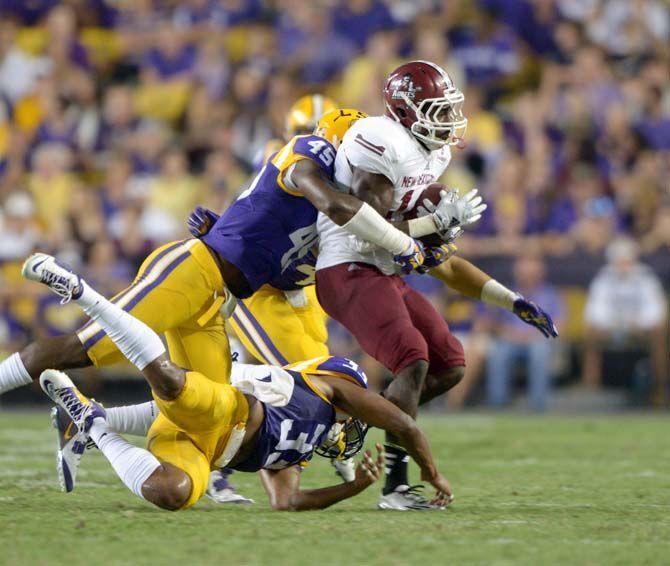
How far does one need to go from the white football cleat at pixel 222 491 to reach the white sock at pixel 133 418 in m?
0.31

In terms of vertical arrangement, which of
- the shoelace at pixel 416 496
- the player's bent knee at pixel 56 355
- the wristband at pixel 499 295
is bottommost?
the shoelace at pixel 416 496

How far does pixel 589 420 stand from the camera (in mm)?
9094

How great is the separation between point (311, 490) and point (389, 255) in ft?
3.20

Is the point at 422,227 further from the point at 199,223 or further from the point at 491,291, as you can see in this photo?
the point at 199,223

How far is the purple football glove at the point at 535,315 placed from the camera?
5.47 metres

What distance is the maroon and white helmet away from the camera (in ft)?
16.4

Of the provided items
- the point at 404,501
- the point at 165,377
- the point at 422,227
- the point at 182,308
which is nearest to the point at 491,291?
the point at 422,227

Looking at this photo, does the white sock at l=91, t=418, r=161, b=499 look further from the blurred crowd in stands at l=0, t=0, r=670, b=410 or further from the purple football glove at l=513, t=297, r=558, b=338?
the blurred crowd in stands at l=0, t=0, r=670, b=410

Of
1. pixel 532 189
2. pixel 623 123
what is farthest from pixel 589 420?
pixel 623 123

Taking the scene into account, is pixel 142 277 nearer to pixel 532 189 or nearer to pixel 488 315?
pixel 488 315

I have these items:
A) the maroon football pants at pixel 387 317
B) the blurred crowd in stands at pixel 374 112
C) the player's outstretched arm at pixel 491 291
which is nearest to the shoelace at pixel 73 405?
the maroon football pants at pixel 387 317

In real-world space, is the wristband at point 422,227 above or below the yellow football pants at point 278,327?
above

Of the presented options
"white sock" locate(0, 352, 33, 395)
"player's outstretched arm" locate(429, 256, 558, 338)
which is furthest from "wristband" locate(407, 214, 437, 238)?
"white sock" locate(0, 352, 33, 395)

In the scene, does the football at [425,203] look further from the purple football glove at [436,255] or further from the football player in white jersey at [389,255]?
the purple football glove at [436,255]
